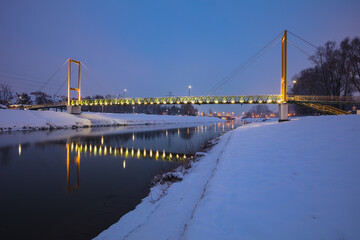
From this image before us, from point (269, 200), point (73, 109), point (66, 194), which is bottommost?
point (66, 194)

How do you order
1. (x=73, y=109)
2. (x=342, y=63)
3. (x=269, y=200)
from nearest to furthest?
(x=269, y=200) → (x=342, y=63) → (x=73, y=109)

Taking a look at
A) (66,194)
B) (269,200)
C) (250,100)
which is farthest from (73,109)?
(269,200)

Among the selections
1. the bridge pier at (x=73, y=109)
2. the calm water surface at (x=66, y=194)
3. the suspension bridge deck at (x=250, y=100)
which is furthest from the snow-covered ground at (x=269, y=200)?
the bridge pier at (x=73, y=109)

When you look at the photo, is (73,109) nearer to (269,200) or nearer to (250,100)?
(250,100)

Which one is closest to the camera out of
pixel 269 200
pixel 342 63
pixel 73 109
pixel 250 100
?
pixel 269 200

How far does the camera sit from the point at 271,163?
716 cm

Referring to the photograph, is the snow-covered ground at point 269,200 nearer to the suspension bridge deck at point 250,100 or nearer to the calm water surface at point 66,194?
the calm water surface at point 66,194

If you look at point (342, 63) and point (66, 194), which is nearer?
point (66, 194)

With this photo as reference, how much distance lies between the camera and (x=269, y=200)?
4758 mm

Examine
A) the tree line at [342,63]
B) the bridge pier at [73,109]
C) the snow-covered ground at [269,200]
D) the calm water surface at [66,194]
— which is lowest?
the calm water surface at [66,194]

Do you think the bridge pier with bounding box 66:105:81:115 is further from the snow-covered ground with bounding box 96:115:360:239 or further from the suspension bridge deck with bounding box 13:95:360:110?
the snow-covered ground with bounding box 96:115:360:239

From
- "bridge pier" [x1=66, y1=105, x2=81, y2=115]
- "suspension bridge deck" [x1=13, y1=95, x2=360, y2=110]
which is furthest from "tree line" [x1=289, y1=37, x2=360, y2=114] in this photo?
"bridge pier" [x1=66, y1=105, x2=81, y2=115]

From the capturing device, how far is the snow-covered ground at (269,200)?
3718 mm

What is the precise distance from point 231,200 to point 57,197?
777 centimetres
